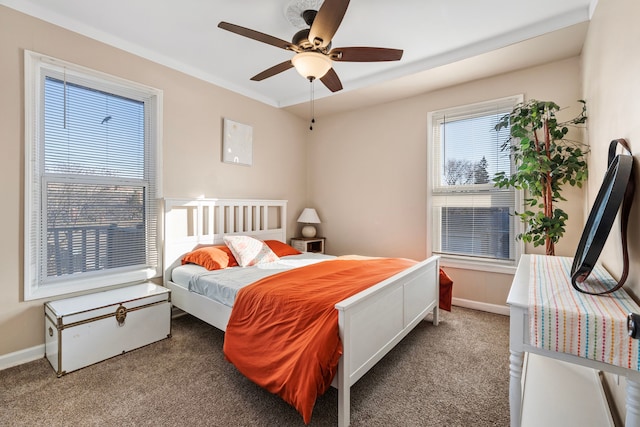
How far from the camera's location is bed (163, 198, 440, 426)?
162 centimetres

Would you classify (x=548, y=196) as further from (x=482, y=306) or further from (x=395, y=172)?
(x=395, y=172)

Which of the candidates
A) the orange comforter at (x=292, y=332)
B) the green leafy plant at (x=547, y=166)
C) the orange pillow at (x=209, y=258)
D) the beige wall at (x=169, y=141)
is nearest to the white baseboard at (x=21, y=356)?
the beige wall at (x=169, y=141)

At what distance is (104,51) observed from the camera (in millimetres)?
2637

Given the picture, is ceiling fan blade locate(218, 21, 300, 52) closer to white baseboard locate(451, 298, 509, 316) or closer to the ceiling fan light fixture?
the ceiling fan light fixture

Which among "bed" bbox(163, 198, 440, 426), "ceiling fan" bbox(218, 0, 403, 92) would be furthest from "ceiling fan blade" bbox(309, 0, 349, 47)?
"bed" bbox(163, 198, 440, 426)

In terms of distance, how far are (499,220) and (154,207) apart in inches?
148

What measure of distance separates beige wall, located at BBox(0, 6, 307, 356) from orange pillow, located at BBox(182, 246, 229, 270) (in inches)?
27.7

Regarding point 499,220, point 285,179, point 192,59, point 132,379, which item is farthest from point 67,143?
point 499,220

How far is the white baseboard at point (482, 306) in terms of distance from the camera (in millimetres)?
3223

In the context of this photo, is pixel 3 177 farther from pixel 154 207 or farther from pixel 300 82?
pixel 300 82

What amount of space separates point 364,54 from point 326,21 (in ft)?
1.52

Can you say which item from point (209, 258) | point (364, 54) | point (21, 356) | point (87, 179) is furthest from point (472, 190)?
point (21, 356)

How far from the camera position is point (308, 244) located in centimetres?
446

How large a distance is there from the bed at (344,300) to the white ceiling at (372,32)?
1536 millimetres
